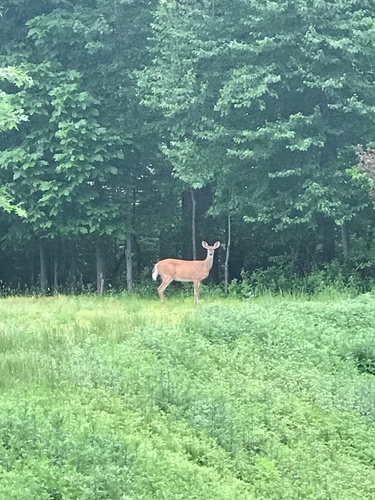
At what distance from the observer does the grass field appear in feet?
19.3

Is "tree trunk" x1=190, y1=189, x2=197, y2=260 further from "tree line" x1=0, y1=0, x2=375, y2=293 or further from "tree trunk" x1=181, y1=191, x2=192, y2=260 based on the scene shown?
"tree trunk" x1=181, y1=191, x2=192, y2=260

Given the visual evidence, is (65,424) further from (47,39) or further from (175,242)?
(175,242)

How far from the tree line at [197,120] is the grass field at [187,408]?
5930 millimetres

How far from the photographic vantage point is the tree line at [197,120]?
16453 mm

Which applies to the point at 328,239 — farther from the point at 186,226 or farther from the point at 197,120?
the point at 186,226

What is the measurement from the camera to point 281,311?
41.8ft

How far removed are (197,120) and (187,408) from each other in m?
11.5

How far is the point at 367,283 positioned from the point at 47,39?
9468 millimetres

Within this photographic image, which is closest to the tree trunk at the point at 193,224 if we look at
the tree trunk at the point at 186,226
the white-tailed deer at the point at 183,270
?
the tree trunk at the point at 186,226

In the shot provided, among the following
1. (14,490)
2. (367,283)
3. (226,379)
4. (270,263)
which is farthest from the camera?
(270,263)

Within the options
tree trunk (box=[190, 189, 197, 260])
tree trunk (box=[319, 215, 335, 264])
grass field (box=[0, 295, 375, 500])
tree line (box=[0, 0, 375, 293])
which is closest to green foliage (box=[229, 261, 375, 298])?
tree line (box=[0, 0, 375, 293])

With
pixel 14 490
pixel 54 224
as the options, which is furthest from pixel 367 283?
pixel 14 490

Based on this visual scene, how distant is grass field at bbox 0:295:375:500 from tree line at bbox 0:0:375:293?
5.93 metres

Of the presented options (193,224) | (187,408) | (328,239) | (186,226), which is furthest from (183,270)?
(187,408)
